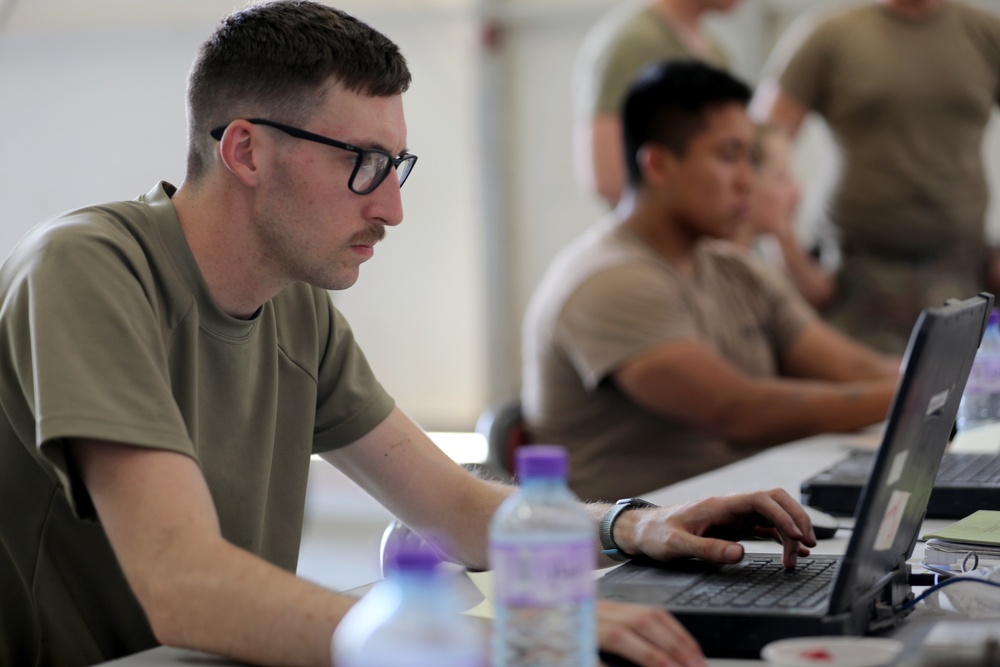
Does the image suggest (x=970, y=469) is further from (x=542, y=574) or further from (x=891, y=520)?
(x=542, y=574)

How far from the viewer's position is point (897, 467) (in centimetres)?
104

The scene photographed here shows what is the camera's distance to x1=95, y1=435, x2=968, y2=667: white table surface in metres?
1.14

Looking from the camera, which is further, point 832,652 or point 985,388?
point 985,388

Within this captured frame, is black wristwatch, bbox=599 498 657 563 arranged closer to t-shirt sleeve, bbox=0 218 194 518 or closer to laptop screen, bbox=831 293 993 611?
laptop screen, bbox=831 293 993 611

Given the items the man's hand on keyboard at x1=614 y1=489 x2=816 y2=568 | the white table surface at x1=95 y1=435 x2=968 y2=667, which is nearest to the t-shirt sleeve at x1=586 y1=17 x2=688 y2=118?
the white table surface at x1=95 y1=435 x2=968 y2=667

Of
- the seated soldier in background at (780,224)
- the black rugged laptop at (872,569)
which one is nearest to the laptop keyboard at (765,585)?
the black rugged laptop at (872,569)

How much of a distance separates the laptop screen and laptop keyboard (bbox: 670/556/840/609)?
0.07 meters

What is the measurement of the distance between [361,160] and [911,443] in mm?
665

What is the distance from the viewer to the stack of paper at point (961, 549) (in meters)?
1.35

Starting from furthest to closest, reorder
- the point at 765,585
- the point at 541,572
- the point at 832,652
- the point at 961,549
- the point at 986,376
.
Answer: the point at 986,376, the point at 961,549, the point at 765,585, the point at 832,652, the point at 541,572

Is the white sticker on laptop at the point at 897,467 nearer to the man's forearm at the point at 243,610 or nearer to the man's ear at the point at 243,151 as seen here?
the man's forearm at the point at 243,610

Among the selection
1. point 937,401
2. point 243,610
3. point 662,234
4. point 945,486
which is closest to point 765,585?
point 937,401

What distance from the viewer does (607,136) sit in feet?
11.3

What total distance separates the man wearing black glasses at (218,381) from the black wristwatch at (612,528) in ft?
0.04
